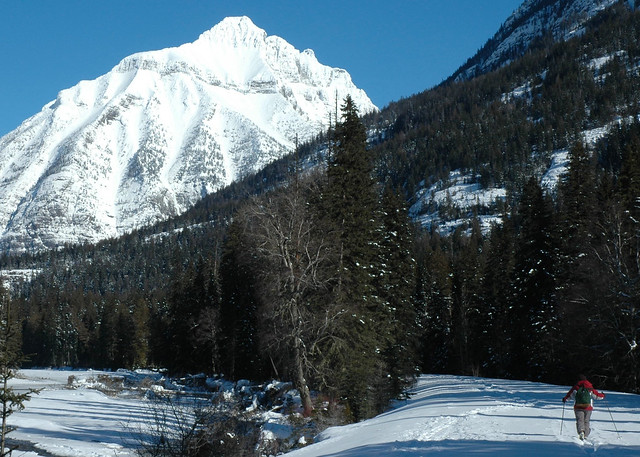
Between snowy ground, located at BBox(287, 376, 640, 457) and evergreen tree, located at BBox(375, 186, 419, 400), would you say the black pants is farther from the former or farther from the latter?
evergreen tree, located at BBox(375, 186, 419, 400)

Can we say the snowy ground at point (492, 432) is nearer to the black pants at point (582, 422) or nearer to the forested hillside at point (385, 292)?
the black pants at point (582, 422)

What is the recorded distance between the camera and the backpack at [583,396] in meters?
13.6

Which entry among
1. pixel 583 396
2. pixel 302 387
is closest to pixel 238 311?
pixel 302 387

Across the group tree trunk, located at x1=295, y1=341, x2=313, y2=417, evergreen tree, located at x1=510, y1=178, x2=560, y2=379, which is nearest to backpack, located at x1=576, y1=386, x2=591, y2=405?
tree trunk, located at x1=295, y1=341, x2=313, y2=417

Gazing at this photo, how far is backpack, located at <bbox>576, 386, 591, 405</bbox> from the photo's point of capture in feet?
44.6

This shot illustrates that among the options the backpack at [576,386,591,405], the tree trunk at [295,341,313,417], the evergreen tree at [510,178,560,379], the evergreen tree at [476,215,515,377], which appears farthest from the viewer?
the evergreen tree at [476,215,515,377]

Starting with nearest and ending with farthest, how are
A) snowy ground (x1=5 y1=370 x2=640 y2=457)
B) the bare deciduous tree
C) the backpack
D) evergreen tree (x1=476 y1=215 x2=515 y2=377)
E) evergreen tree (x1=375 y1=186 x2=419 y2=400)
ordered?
snowy ground (x1=5 y1=370 x2=640 y2=457)
the backpack
the bare deciduous tree
evergreen tree (x1=375 y1=186 x2=419 y2=400)
evergreen tree (x1=476 y1=215 x2=515 y2=377)

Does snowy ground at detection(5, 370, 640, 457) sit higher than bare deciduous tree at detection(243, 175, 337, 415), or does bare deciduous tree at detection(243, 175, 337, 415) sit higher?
bare deciduous tree at detection(243, 175, 337, 415)

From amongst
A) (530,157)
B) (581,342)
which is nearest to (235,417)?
(581,342)

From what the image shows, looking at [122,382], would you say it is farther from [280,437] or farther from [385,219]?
[280,437]

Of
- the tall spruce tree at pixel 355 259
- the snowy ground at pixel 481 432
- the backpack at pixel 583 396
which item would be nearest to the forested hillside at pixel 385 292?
the tall spruce tree at pixel 355 259

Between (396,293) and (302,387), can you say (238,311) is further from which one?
(302,387)

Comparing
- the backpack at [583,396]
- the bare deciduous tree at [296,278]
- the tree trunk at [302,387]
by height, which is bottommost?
the tree trunk at [302,387]

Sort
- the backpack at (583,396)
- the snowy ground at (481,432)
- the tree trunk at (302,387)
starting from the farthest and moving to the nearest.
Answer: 1. the tree trunk at (302,387)
2. the backpack at (583,396)
3. the snowy ground at (481,432)
